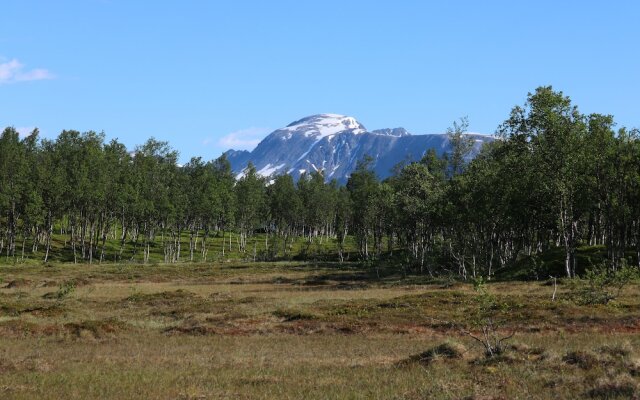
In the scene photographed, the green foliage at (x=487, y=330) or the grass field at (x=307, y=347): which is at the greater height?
Result: the green foliage at (x=487, y=330)

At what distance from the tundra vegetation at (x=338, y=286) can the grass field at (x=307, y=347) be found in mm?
150

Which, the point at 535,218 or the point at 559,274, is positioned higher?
the point at 535,218

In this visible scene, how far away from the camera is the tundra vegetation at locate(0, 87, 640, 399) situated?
21109 millimetres

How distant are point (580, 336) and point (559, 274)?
151 feet

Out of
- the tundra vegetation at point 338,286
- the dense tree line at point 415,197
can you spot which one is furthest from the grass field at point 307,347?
the dense tree line at point 415,197

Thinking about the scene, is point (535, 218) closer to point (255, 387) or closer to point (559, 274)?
point (559, 274)

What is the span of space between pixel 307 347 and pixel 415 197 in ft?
204

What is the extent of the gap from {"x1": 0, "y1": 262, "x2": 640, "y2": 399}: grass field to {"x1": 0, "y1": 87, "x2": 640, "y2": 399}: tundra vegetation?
0.15 metres

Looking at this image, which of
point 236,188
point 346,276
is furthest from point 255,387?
point 236,188

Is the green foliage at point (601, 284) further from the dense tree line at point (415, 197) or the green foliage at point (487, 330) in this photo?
the dense tree line at point (415, 197)

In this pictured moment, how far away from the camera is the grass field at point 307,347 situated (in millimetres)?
18891

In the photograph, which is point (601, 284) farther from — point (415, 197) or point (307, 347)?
point (415, 197)

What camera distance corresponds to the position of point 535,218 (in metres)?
85.6

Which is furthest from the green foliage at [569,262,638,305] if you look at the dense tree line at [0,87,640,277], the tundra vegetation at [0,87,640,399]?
the dense tree line at [0,87,640,277]
